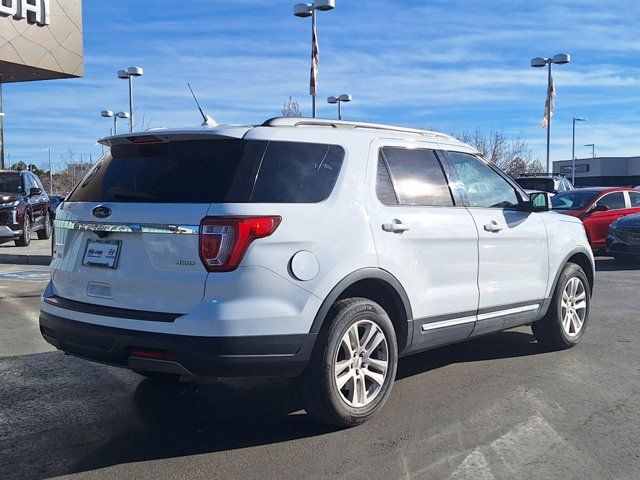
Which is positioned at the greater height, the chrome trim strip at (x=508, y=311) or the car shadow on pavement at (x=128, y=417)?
the chrome trim strip at (x=508, y=311)

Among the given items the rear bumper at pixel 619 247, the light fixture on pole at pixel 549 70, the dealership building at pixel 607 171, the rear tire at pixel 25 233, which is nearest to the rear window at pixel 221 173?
the rear bumper at pixel 619 247

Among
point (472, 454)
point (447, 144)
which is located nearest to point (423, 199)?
point (447, 144)

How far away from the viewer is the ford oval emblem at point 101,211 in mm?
4156

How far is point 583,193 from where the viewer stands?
15.5 m

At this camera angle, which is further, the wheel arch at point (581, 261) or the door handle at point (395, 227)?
the wheel arch at point (581, 261)

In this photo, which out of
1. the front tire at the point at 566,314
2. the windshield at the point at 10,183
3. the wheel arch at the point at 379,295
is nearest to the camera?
the wheel arch at the point at 379,295

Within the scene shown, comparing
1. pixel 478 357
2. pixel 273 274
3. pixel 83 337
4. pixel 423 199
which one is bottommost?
pixel 478 357

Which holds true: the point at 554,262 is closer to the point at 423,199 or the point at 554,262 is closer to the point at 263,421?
the point at 423,199

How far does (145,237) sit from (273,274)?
79 cm

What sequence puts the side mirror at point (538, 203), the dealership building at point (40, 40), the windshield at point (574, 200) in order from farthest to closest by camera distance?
→ 1. the dealership building at point (40, 40)
2. the windshield at point (574, 200)
3. the side mirror at point (538, 203)

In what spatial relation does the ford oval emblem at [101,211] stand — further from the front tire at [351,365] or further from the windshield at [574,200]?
the windshield at [574,200]

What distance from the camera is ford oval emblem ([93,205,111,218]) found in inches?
164

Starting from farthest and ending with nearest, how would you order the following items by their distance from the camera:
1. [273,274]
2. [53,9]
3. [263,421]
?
[53,9], [263,421], [273,274]

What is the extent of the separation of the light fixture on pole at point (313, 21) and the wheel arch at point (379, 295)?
13.5 metres
